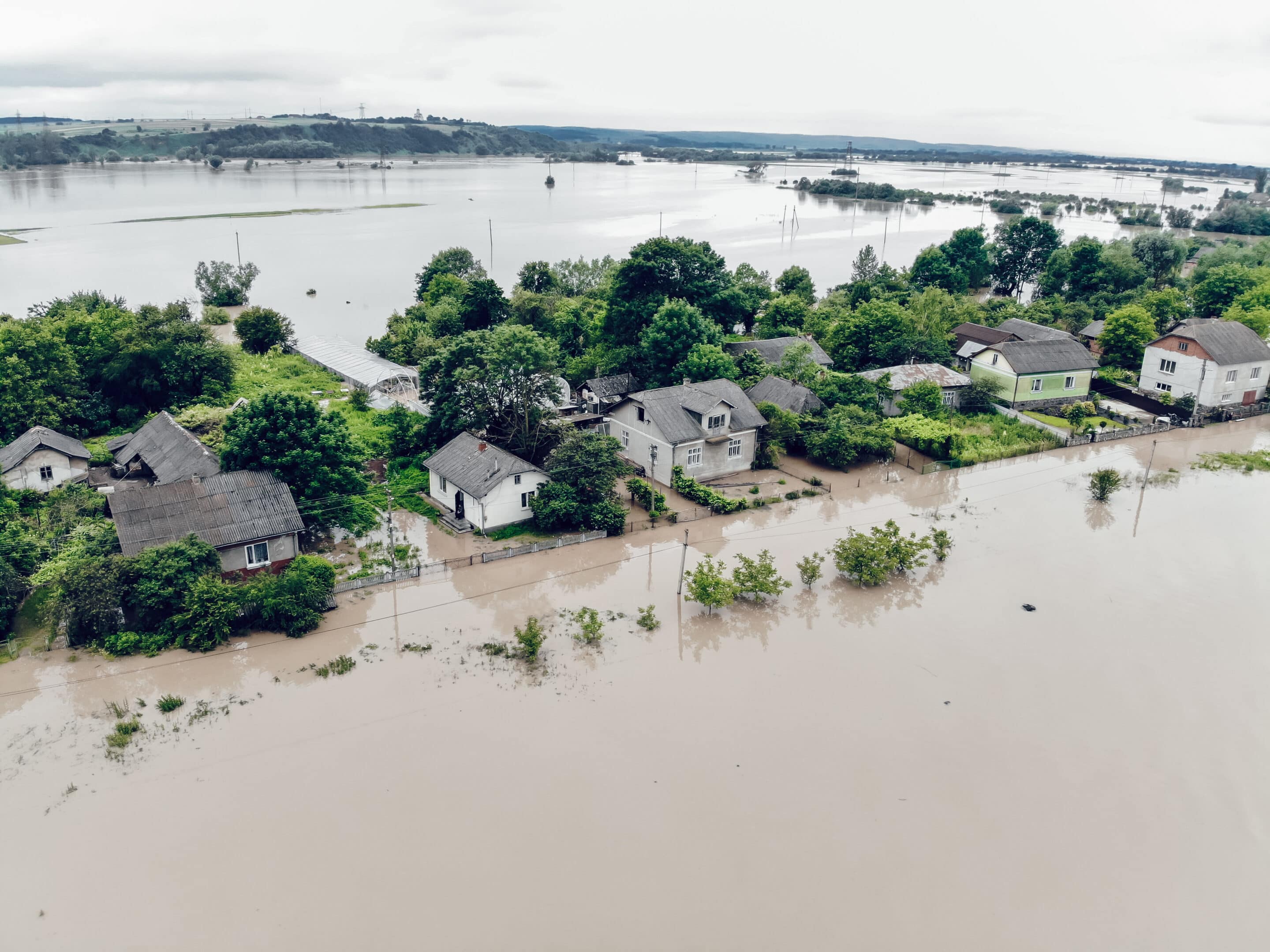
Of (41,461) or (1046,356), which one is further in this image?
(1046,356)

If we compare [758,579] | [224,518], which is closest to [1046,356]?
[758,579]

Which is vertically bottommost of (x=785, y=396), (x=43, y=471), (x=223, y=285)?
(x=43, y=471)

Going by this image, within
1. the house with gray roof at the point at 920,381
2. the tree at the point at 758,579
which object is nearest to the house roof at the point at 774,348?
the house with gray roof at the point at 920,381

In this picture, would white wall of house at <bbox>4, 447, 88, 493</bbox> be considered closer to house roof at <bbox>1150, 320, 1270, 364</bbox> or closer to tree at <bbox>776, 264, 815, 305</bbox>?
tree at <bbox>776, 264, 815, 305</bbox>

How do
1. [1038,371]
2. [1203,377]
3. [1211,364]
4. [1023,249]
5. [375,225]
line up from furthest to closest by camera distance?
1. [375,225]
2. [1023,249]
3. [1203,377]
4. [1211,364]
5. [1038,371]

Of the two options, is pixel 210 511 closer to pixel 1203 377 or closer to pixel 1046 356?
pixel 1046 356

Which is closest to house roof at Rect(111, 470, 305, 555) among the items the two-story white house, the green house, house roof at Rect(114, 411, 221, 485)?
house roof at Rect(114, 411, 221, 485)

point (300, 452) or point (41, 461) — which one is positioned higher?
point (300, 452)
